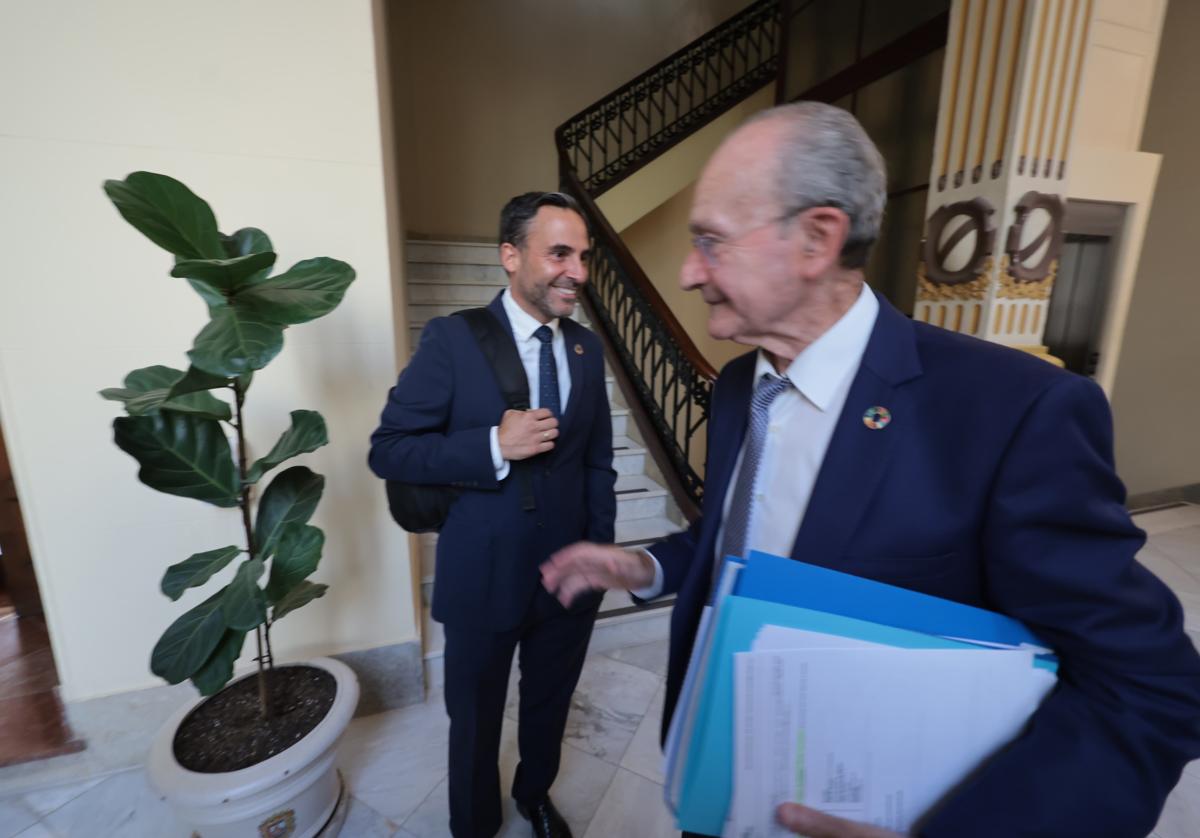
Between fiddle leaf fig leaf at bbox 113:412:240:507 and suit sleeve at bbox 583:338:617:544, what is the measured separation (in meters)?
0.89

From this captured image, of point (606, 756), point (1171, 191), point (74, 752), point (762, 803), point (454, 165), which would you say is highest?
point (454, 165)

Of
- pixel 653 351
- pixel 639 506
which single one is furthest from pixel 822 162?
pixel 653 351

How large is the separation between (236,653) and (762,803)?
128 cm

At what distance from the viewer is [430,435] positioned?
1242 millimetres

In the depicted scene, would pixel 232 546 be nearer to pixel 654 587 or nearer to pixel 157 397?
pixel 157 397

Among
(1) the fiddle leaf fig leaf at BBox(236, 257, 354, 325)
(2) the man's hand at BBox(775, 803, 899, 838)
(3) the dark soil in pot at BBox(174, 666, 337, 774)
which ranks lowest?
(3) the dark soil in pot at BBox(174, 666, 337, 774)

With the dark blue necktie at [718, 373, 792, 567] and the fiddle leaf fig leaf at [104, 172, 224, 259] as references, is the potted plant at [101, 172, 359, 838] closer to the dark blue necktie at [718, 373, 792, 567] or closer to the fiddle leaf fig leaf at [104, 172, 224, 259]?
the fiddle leaf fig leaf at [104, 172, 224, 259]

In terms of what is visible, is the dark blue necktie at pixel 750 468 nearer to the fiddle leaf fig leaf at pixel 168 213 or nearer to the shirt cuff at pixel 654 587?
the shirt cuff at pixel 654 587

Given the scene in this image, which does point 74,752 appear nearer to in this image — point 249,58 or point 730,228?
point 249,58

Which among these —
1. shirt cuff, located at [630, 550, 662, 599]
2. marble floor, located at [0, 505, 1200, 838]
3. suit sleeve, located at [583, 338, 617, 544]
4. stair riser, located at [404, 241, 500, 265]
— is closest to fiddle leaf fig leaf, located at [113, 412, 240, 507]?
suit sleeve, located at [583, 338, 617, 544]

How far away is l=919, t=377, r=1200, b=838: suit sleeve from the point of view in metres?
0.53

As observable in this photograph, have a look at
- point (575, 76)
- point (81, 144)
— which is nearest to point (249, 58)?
point (81, 144)

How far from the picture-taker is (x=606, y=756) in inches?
76.2

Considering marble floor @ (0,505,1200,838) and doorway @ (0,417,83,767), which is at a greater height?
doorway @ (0,417,83,767)
